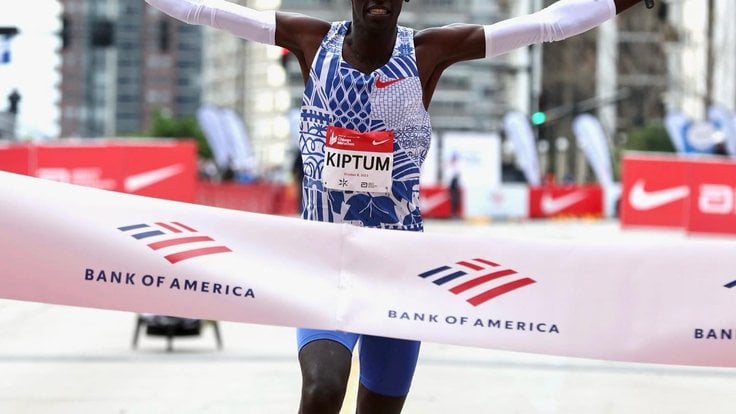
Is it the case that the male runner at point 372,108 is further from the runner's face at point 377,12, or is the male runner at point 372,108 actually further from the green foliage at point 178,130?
the green foliage at point 178,130

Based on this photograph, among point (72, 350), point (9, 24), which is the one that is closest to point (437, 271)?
point (72, 350)

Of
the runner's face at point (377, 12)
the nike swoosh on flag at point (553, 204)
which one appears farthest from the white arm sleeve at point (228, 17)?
the nike swoosh on flag at point (553, 204)

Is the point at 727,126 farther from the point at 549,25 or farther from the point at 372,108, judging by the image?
the point at 372,108

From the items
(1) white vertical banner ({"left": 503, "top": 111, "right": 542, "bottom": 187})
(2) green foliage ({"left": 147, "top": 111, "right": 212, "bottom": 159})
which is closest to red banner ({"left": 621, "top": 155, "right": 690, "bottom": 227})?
(1) white vertical banner ({"left": 503, "top": 111, "right": 542, "bottom": 187})

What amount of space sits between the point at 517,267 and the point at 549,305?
17cm

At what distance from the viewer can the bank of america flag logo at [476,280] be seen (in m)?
5.08

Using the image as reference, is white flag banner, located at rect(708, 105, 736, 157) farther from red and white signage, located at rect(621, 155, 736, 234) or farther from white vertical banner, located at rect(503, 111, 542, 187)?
red and white signage, located at rect(621, 155, 736, 234)

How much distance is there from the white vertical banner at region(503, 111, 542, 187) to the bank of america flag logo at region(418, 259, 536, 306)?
41.5 m

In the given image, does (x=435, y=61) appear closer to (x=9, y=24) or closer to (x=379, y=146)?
(x=379, y=146)

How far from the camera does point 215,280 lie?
16.6 ft

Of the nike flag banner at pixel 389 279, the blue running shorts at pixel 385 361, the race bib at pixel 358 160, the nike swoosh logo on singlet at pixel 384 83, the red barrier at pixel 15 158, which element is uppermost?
the nike swoosh logo on singlet at pixel 384 83

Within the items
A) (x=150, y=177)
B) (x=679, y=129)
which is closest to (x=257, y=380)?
(x=150, y=177)

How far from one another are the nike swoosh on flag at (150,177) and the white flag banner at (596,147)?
23.2 metres

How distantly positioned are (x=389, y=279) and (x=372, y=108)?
60cm
